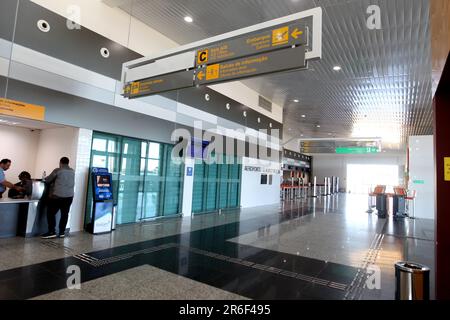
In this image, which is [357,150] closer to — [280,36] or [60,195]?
[280,36]

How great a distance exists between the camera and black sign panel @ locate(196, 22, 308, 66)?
3180 mm

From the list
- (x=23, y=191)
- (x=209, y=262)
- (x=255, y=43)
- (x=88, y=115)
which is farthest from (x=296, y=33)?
(x=23, y=191)

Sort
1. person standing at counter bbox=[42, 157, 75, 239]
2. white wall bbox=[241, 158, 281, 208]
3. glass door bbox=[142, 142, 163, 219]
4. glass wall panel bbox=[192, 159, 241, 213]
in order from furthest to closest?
1. white wall bbox=[241, 158, 281, 208]
2. glass wall panel bbox=[192, 159, 241, 213]
3. glass door bbox=[142, 142, 163, 219]
4. person standing at counter bbox=[42, 157, 75, 239]

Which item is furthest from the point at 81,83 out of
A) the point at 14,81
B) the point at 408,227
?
the point at 408,227

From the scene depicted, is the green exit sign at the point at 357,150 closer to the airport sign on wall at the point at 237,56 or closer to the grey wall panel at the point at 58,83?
the airport sign on wall at the point at 237,56

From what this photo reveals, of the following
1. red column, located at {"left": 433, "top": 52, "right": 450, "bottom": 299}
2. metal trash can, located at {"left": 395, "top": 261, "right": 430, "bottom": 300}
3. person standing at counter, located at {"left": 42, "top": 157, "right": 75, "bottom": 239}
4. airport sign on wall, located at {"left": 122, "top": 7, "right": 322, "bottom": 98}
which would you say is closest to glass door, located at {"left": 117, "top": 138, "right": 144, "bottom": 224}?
person standing at counter, located at {"left": 42, "top": 157, "right": 75, "bottom": 239}

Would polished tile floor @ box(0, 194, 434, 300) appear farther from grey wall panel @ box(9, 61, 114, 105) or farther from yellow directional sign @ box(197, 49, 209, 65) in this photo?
yellow directional sign @ box(197, 49, 209, 65)

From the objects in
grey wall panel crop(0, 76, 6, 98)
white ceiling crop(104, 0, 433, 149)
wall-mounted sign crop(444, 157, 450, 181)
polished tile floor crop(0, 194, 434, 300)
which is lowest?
polished tile floor crop(0, 194, 434, 300)

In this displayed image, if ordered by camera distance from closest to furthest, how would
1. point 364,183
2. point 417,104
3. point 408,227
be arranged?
point 408,227 < point 417,104 < point 364,183

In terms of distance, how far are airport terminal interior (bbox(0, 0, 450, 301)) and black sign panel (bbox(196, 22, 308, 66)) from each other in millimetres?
16

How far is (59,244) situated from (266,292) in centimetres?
349

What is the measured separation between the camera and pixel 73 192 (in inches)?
192

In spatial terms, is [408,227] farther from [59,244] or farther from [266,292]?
[59,244]

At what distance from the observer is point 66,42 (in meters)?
4.91
